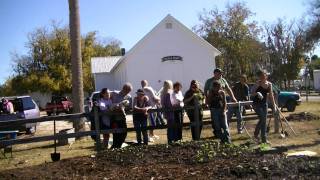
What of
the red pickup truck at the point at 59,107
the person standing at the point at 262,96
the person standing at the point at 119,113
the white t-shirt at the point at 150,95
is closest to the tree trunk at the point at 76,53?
the white t-shirt at the point at 150,95

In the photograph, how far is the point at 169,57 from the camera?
3778cm

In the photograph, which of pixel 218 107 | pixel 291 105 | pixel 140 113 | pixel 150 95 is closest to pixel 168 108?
pixel 140 113

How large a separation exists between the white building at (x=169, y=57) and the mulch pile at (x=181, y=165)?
27.3 meters

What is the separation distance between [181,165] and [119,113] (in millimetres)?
4495

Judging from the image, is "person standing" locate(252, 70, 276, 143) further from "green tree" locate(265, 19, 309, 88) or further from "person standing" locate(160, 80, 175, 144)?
"green tree" locate(265, 19, 309, 88)

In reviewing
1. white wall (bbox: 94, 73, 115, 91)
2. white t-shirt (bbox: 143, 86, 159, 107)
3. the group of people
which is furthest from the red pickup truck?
the group of people

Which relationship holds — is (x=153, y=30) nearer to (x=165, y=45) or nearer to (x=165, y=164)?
(x=165, y=45)

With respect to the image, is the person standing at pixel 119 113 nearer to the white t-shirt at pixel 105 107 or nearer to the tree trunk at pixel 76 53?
the white t-shirt at pixel 105 107

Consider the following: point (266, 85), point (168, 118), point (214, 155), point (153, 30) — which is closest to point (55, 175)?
point (214, 155)

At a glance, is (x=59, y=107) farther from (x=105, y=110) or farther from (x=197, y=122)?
(x=105, y=110)

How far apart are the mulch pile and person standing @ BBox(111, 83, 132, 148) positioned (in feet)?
8.21

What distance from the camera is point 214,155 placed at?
893cm

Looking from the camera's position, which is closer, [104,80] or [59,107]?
[59,107]

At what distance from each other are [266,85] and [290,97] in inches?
555
